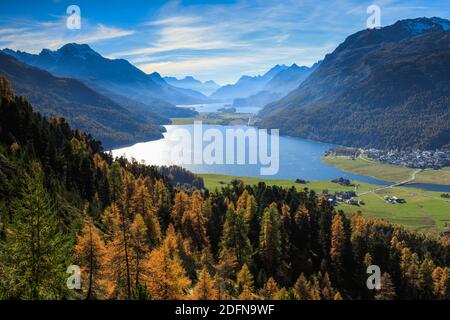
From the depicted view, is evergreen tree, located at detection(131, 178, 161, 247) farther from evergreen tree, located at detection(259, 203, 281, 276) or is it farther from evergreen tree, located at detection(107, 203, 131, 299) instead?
evergreen tree, located at detection(107, 203, 131, 299)

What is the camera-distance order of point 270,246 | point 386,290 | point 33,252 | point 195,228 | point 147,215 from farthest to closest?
point 195,228, point 386,290, point 270,246, point 147,215, point 33,252

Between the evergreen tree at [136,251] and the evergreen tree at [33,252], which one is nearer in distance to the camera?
the evergreen tree at [33,252]

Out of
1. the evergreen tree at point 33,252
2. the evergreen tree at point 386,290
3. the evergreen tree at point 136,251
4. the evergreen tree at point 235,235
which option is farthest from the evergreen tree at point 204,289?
the evergreen tree at point 386,290

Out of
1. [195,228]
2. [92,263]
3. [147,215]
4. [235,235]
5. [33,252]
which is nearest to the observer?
[33,252]

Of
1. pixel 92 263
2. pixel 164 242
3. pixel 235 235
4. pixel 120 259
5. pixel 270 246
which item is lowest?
pixel 270 246

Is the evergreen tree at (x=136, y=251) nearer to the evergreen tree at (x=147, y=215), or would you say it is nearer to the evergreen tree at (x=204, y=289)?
the evergreen tree at (x=204, y=289)

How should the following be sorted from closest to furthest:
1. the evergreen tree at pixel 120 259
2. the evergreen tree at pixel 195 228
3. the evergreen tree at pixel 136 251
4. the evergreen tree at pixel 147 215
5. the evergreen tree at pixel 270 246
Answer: the evergreen tree at pixel 120 259
the evergreen tree at pixel 136 251
the evergreen tree at pixel 147 215
the evergreen tree at pixel 270 246
the evergreen tree at pixel 195 228

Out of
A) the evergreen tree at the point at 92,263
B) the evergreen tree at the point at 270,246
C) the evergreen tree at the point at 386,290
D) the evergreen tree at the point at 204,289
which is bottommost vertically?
the evergreen tree at the point at 386,290

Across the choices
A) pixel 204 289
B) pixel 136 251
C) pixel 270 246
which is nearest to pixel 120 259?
pixel 136 251

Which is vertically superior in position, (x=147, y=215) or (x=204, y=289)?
(x=147, y=215)

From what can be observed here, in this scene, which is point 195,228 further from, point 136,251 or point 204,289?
point 204,289
